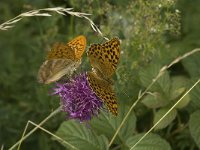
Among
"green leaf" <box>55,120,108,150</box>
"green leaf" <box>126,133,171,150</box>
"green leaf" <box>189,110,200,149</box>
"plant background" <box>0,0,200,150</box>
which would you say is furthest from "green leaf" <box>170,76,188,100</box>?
"green leaf" <box>55,120,108,150</box>

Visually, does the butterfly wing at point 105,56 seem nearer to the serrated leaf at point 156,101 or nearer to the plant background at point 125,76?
the plant background at point 125,76

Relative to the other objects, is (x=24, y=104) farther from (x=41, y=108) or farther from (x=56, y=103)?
(x=56, y=103)

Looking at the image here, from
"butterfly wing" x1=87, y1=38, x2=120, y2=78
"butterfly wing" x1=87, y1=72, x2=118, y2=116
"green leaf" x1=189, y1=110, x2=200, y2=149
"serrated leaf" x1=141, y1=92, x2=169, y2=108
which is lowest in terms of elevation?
"green leaf" x1=189, y1=110, x2=200, y2=149

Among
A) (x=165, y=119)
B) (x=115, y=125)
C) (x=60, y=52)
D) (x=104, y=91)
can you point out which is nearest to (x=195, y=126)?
(x=165, y=119)

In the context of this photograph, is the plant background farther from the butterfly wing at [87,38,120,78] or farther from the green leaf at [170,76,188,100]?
the butterfly wing at [87,38,120,78]

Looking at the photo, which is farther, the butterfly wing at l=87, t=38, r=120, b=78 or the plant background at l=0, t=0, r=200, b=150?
the plant background at l=0, t=0, r=200, b=150

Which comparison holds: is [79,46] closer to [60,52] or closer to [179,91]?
[60,52]

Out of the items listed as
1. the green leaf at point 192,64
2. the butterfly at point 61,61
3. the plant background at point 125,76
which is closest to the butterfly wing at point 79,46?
the butterfly at point 61,61
